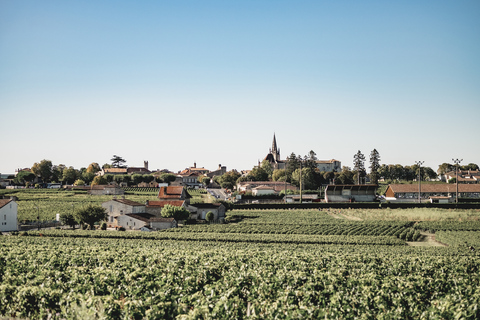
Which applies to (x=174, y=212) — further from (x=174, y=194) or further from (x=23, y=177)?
(x=23, y=177)

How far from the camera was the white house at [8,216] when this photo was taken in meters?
54.3

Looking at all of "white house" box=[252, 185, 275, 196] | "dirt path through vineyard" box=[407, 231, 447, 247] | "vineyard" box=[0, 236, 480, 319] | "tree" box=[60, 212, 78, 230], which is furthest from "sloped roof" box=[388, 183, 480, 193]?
"vineyard" box=[0, 236, 480, 319]

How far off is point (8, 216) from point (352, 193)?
71.6m

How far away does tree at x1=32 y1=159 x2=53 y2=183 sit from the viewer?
166000 millimetres

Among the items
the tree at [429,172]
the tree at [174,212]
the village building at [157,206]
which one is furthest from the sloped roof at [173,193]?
the tree at [429,172]

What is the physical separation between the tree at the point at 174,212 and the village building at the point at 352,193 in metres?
42.9

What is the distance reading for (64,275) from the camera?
61.8 ft

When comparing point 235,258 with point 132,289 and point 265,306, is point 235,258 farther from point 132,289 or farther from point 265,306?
point 265,306

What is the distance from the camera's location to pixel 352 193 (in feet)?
303

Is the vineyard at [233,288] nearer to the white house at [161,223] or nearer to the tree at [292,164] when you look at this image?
the white house at [161,223]

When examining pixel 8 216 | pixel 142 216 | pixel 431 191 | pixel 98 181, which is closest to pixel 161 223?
pixel 142 216

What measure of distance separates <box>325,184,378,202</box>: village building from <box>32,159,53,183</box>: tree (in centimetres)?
12905

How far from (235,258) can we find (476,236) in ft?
121

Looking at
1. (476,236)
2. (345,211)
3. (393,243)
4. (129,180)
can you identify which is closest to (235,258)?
(393,243)
